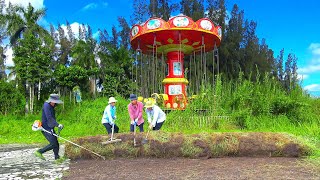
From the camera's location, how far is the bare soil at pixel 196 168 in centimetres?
480

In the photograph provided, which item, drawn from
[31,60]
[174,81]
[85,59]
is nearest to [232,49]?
[85,59]

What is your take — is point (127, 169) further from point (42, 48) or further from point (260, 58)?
point (260, 58)

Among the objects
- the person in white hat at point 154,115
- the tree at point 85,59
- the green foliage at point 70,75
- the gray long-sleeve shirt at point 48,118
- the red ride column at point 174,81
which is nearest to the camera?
the gray long-sleeve shirt at point 48,118

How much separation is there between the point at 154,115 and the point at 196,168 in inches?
98.1

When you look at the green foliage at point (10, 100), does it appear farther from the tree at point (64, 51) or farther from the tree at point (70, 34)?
the tree at point (70, 34)

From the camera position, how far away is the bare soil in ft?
15.7

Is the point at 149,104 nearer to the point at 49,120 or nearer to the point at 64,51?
the point at 49,120

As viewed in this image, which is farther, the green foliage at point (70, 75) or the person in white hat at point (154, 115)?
the green foliage at point (70, 75)

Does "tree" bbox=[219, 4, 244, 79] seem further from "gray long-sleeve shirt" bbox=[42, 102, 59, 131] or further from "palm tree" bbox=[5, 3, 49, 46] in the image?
"gray long-sleeve shirt" bbox=[42, 102, 59, 131]

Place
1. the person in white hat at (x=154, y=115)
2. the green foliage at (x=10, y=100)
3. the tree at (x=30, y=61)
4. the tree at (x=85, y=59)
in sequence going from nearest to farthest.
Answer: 1. the person in white hat at (x=154, y=115)
2. the tree at (x=30, y=61)
3. the green foliage at (x=10, y=100)
4. the tree at (x=85, y=59)

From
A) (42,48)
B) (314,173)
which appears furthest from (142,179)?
(42,48)

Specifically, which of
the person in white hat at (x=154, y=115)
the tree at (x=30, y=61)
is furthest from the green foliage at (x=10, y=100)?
the person in white hat at (x=154, y=115)

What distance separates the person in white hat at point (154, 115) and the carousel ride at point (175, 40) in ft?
22.8

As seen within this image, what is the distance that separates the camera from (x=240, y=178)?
4566 millimetres
